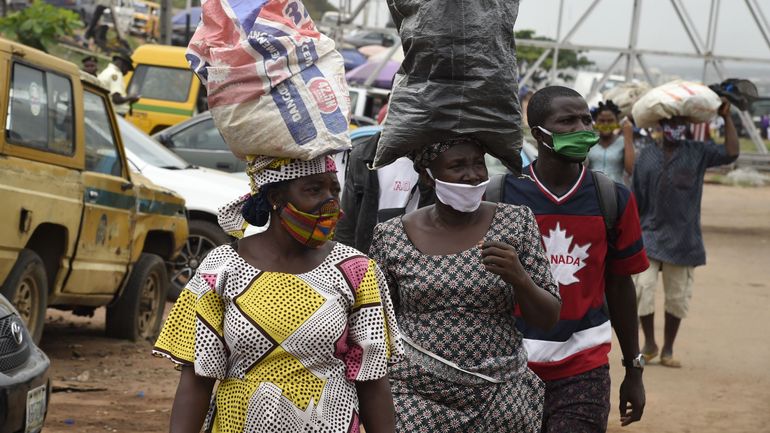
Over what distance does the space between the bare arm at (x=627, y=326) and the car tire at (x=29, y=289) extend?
4.18 m

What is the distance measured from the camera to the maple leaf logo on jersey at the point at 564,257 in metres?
4.64

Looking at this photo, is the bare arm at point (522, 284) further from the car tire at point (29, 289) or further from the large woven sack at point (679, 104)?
the large woven sack at point (679, 104)

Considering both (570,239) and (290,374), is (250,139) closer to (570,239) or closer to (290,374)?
(290,374)

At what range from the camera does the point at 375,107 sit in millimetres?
21500

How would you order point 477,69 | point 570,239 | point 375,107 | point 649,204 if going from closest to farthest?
point 477,69, point 570,239, point 649,204, point 375,107

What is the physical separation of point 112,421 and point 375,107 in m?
14.4

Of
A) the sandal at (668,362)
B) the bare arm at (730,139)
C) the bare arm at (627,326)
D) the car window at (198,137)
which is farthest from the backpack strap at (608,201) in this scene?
the car window at (198,137)

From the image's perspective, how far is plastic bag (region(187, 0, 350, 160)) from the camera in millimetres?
3426

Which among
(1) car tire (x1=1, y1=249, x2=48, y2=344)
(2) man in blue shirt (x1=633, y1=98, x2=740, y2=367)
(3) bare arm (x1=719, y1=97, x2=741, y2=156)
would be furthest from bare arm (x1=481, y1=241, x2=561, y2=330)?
(2) man in blue shirt (x1=633, y1=98, x2=740, y2=367)

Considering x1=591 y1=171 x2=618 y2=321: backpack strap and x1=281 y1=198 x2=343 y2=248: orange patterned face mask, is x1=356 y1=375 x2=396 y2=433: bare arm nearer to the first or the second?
x1=281 y1=198 x2=343 y2=248: orange patterned face mask

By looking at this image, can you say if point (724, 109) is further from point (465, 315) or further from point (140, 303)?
point (465, 315)

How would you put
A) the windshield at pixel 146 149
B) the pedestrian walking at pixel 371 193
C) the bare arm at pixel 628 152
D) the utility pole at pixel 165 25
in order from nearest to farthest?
the pedestrian walking at pixel 371 193 < the bare arm at pixel 628 152 < the windshield at pixel 146 149 < the utility pole at pixel 165 25

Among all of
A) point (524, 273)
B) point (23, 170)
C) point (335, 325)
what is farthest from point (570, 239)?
point (23, 170)

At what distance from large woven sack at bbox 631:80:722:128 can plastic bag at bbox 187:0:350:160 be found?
20.7 feet
